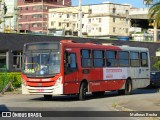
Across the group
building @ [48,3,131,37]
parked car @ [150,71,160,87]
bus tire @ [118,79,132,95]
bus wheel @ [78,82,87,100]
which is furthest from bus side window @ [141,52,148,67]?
building @ [48,3,131,37]

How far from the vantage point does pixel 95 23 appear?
125312 millimetres

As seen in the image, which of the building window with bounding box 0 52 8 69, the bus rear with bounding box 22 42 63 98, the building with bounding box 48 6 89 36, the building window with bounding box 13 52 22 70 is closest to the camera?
the bus rear with bounding box 22 42 63 98

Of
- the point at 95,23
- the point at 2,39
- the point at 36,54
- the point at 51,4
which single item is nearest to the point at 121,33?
the point at 95,23

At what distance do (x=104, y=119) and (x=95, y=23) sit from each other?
362 ft

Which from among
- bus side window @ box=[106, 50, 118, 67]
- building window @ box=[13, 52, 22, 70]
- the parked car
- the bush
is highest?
bus side window @ box=[106, 50, 118, 67]

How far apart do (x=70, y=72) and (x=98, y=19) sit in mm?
103194

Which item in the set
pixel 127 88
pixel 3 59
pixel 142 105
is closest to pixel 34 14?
pixel 3 59

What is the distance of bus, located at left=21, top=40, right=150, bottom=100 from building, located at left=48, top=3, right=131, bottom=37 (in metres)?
94.9

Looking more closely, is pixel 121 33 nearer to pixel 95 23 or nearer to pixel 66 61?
pixel 95 23

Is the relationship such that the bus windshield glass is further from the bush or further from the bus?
the bush

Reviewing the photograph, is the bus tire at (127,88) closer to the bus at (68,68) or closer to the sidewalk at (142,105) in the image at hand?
the bus at (68,68)

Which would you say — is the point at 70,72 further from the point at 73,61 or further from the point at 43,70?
the point at 43,70

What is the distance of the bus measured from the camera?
23344mm

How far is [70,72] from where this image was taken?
23.8m
